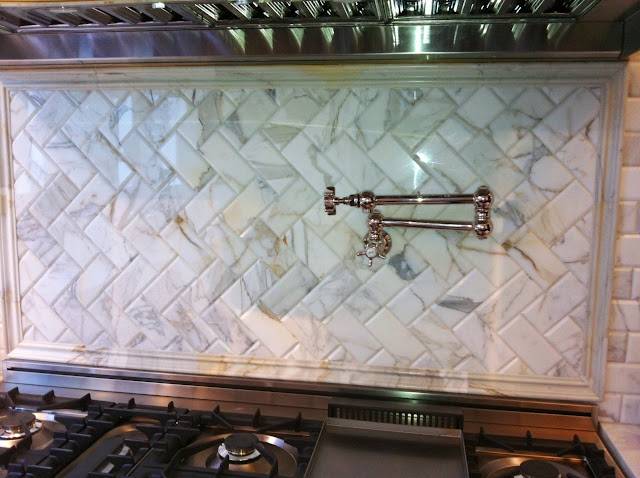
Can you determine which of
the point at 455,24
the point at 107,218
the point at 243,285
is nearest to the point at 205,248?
the point at 243,285

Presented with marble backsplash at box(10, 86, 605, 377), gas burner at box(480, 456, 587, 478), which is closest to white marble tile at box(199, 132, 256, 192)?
marble backsplash at box(10, 86, 605, 377)

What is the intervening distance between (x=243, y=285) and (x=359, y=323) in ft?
0.98

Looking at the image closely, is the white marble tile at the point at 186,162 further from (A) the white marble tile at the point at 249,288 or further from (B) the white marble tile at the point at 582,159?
(B) the white marble tile at the point at 582,159

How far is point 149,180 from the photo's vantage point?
142cm

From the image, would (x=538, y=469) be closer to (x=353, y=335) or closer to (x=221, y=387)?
Answer: (x=353, y=335)

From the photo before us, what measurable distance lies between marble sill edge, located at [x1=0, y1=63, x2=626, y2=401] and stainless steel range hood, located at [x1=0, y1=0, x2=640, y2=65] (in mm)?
35

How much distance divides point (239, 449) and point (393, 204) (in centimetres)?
61

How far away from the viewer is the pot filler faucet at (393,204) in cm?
122

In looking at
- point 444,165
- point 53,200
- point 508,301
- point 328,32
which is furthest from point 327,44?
point 53,200

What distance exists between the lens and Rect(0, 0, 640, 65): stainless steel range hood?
1116 mm

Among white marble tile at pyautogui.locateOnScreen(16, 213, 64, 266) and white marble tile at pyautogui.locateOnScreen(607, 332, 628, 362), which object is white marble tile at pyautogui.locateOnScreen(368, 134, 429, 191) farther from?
white marble tile at pyautogui.locateOnScreen(16, 213, 64, 266)

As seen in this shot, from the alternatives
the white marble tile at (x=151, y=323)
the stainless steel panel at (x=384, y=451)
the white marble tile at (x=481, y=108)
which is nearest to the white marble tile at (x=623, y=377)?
the stainless steel panel at (x=384, y=451)

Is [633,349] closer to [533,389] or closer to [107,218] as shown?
[533,389]

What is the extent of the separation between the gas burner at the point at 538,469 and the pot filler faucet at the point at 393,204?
0.47 meters
